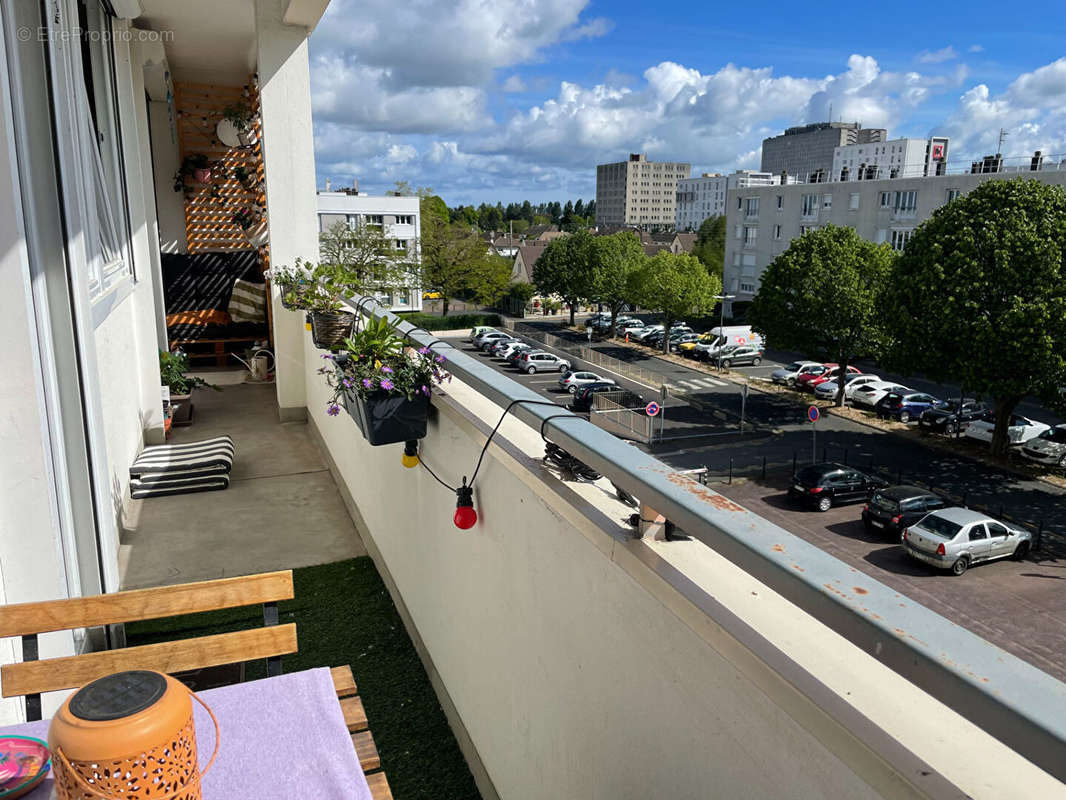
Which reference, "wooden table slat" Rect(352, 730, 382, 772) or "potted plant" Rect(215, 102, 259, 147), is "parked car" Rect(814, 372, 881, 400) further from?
"wooden table slat" Rect(352, 730, 382, 772)

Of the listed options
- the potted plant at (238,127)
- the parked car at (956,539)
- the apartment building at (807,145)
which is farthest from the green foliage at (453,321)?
the apartment building at (807,145)

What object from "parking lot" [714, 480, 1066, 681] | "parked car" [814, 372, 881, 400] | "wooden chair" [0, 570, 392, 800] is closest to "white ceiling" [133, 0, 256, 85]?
"wooden chair" [0, 570, 392, 800]

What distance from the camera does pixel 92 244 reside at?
4977 millimetres

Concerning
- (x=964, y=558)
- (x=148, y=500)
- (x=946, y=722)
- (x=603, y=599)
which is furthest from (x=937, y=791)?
(x=964, y=558)

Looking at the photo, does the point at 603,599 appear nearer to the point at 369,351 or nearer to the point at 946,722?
the point at 946,722

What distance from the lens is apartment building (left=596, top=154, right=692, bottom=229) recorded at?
555 feet

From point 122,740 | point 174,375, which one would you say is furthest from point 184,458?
point 122,740

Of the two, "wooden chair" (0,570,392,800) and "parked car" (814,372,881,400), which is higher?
"wooden chair" (0,570,392,800)

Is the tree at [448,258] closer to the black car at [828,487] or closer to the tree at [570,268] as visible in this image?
the tree at [570,268]

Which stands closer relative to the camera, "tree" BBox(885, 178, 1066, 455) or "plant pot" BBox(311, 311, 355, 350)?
"plant pot" BBox(311, 311, 355, 350)

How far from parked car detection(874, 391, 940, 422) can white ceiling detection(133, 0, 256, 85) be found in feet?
76.0

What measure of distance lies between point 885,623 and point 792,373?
3293 cm

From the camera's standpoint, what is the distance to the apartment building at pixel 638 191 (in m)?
169

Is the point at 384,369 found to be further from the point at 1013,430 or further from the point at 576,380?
the point at 576,380
